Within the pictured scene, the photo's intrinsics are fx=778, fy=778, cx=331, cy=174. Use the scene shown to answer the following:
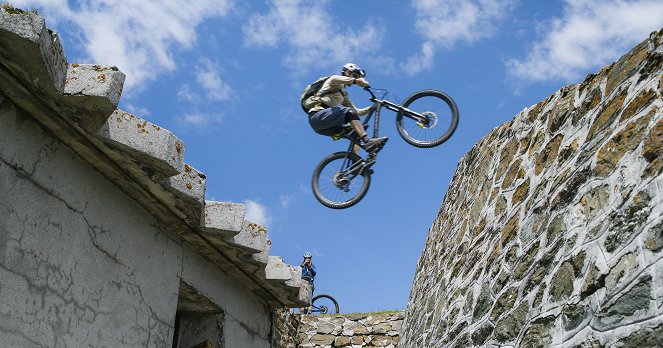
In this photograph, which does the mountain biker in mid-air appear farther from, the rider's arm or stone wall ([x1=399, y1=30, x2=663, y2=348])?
stone wall ([x1=399, y1=30, x2=663, y2=348])

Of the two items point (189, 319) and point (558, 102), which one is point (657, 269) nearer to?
point (558, 102)

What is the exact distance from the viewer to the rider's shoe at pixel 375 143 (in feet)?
28.3

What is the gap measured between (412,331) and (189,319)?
2354mm

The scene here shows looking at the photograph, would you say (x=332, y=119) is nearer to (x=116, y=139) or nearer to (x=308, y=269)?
(x=116, y=139)

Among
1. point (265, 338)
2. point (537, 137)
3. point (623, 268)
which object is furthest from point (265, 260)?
point (623, 268)

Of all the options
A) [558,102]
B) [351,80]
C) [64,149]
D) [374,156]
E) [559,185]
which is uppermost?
[351,80]

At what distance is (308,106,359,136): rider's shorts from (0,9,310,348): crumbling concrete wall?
208 centimetres

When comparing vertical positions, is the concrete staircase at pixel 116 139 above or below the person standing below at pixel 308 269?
below

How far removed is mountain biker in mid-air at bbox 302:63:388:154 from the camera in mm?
8625

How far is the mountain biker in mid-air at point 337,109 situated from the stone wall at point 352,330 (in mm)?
3392

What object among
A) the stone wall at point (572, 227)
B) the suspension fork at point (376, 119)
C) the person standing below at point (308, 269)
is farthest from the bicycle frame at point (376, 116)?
the person standing below at point (308, 269)

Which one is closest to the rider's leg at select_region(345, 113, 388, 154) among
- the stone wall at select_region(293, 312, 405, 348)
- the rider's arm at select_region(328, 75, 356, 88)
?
the rider's arm at select_region(328, 75, 356, 88)

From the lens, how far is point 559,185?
4727 mm

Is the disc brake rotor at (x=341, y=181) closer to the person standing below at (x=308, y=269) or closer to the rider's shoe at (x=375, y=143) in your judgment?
the rider's shoe at (x=375, y=143)
